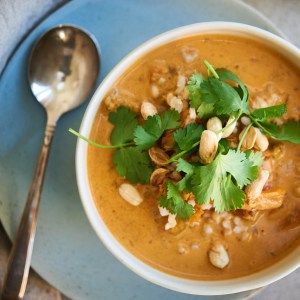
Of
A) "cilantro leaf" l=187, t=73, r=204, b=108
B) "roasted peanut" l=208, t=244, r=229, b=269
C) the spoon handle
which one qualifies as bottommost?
the spoon handle

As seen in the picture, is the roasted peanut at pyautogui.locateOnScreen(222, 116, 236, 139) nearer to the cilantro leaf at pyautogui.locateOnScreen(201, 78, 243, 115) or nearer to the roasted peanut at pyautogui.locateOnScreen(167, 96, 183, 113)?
the cilantro leaf at pyautogui.locateOnScreen(201, 78, 243, 115)

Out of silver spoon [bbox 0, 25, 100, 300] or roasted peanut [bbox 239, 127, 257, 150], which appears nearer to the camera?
roasted peanut [bbox 239, 127, 257, 150]

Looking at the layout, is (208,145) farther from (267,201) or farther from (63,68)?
(63,68)

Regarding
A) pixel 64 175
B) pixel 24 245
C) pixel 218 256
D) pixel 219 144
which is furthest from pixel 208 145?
pixel 24 245

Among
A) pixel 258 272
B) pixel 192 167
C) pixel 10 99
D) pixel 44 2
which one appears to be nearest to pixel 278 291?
pixel 258 272

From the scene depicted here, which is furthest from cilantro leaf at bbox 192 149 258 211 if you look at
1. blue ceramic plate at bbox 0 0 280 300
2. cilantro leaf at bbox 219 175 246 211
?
blue ceramic plate at bbox 0 0 280 300

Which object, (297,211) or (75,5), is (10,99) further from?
(297,211)
